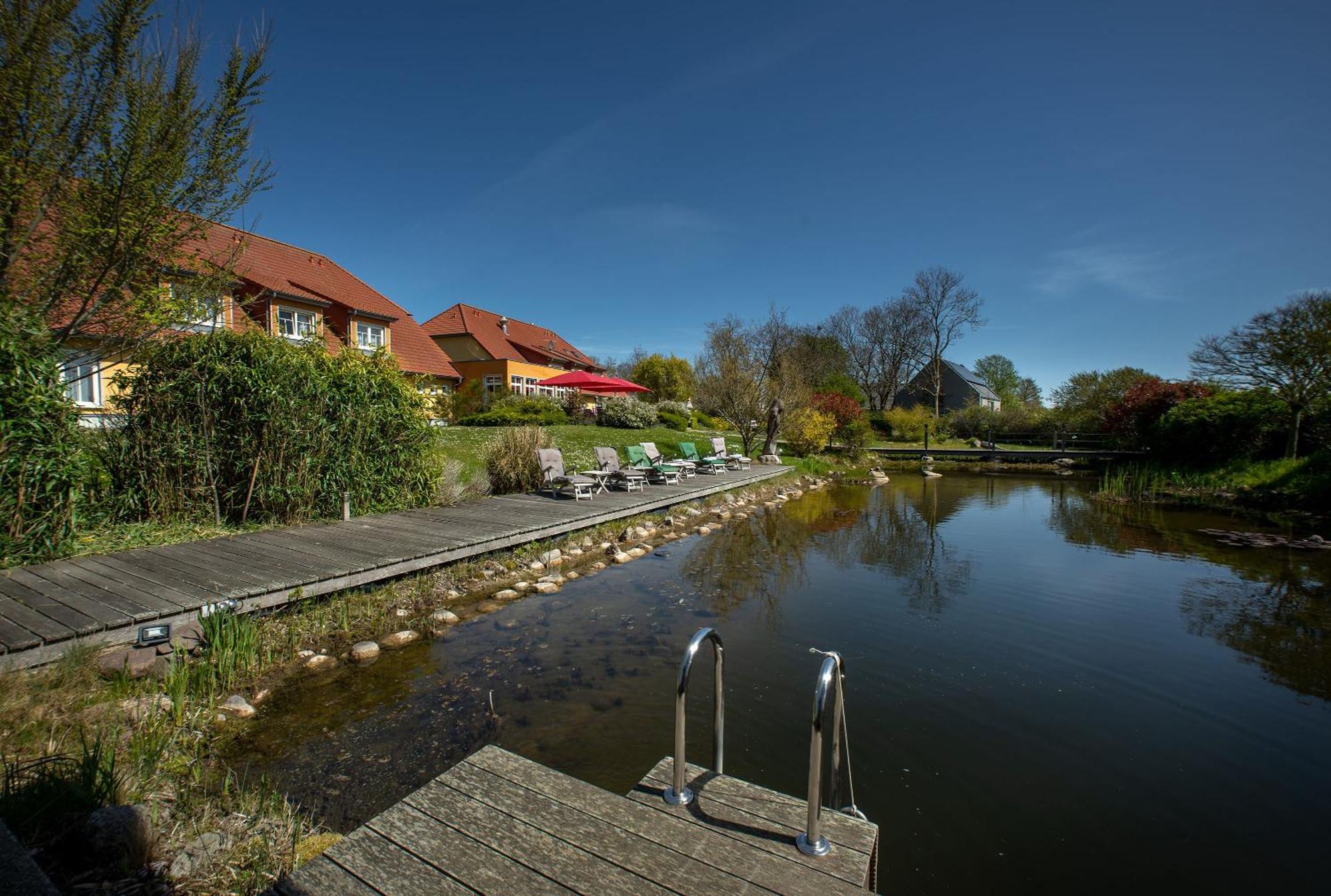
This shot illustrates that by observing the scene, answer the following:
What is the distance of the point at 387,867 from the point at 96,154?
7.18 m

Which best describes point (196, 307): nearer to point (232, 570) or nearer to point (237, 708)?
point (232, 570)

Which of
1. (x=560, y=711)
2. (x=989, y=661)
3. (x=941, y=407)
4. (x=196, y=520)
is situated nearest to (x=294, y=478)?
(x=196, y=520)

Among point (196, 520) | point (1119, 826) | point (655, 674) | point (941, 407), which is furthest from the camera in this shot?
point (941, 407)

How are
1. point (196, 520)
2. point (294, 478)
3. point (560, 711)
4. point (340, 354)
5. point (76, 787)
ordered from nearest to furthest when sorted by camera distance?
point (76, 787) → point (560, 711) → point (196, 520) → point (294, 478) → point (340, 354)

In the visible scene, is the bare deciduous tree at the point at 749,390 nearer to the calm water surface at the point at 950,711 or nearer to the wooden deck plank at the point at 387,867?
the calm water surface at the point at 950,711

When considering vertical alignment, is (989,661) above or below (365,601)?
below

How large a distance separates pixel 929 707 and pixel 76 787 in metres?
5.11

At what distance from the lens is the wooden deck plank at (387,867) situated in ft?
5.96

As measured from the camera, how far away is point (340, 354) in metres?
8.77

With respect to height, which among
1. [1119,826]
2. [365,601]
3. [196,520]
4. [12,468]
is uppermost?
[12,468]

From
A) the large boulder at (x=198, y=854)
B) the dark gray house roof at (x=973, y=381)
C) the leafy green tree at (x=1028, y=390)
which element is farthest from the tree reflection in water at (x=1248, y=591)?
the leafy green tree at (x=1028, y=390)

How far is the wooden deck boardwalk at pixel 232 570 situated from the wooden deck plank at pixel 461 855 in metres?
3.45

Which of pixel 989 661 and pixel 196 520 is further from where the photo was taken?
pixel 196 520

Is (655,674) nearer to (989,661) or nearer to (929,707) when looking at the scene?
(929,707)
